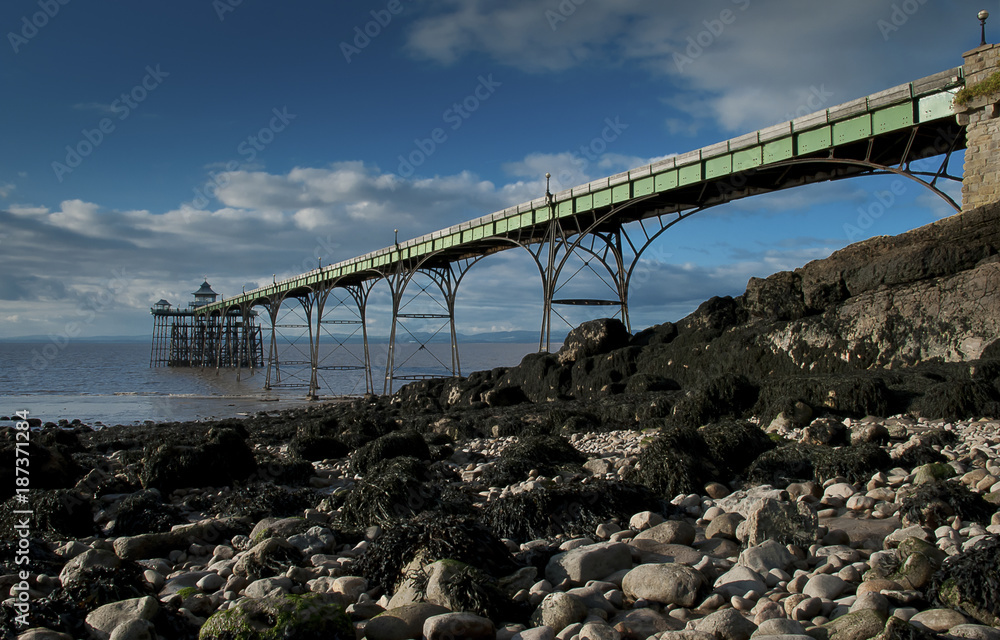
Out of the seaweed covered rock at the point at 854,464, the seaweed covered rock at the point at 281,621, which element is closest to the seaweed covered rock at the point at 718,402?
the seaweed covered rock at the point at 854,464

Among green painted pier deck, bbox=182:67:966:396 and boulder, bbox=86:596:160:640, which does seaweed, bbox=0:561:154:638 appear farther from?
green painted pier deck, bbox=182:67:966:396

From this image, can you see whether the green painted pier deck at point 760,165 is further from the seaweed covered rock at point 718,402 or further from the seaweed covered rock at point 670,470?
the seaweed covered rock at point 670,470

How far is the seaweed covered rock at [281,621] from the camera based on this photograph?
3609 mm

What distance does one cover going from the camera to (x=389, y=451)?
10594 mm

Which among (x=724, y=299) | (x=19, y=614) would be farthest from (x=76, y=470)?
(x=724, y=299)

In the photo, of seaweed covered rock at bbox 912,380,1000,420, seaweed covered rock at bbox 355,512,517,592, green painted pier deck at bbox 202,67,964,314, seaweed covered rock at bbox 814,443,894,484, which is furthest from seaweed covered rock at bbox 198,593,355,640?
green painted pier deck at bbox 202,67,964,314

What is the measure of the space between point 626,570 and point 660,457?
3061 millimetres

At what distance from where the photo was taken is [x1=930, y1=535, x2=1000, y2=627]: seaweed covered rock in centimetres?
342

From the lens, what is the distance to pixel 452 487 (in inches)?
326

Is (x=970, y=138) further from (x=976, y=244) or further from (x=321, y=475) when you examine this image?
(x=321, y=475)

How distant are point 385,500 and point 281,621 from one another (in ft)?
10.5

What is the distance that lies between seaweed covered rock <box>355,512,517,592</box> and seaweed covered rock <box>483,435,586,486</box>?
3.40m

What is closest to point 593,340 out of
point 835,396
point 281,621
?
point 835,396

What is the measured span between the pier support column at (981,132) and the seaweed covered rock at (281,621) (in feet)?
46.0
